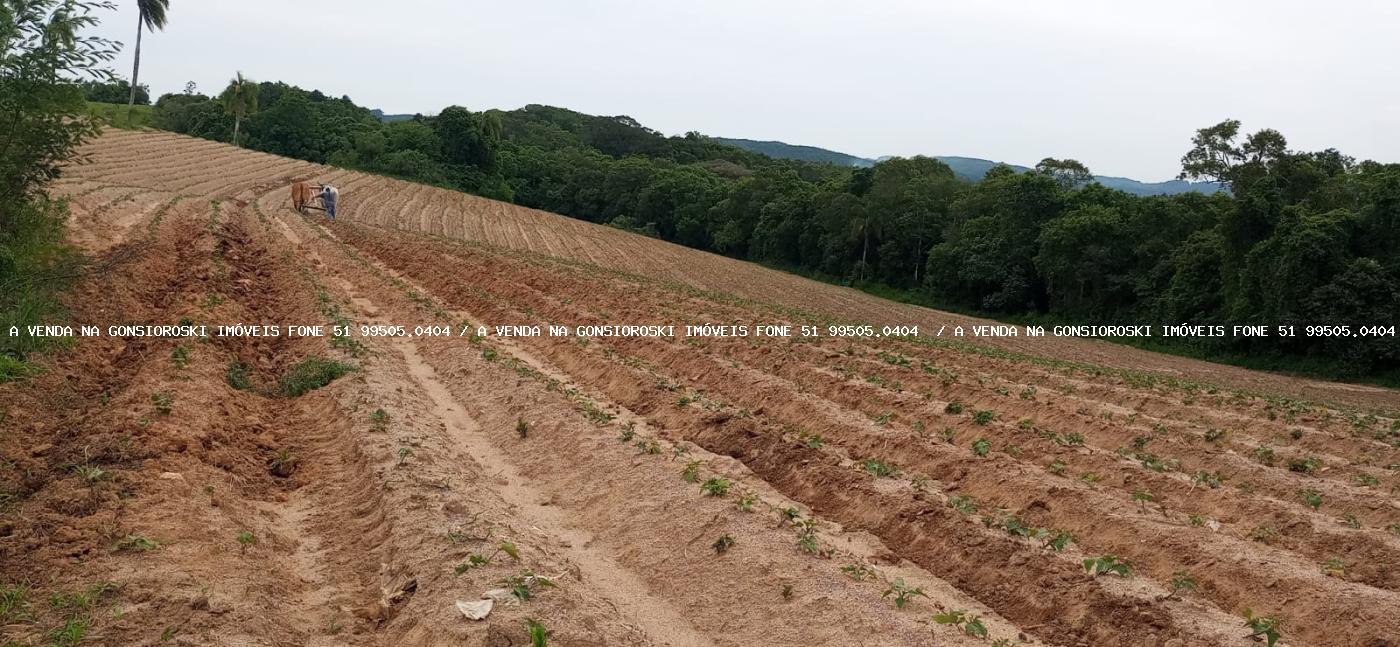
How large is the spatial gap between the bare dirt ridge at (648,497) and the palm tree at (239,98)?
65.7 metres

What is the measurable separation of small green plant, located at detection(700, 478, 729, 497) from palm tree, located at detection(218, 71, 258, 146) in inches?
3049

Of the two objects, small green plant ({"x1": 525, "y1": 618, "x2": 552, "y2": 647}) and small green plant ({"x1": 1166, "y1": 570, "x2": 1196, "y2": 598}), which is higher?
small green plant ({"x1": 1166, "y1": 570, "x2": 1196, "y2": 598})

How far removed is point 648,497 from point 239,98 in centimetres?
7864

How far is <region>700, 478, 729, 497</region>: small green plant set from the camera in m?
7.91

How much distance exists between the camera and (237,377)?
10969 mm

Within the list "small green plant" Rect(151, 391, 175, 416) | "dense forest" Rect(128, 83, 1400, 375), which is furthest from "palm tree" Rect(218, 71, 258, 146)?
"small green plant" Rect(151, 391, 175, 416)

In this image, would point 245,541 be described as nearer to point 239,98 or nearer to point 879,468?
point 879,468

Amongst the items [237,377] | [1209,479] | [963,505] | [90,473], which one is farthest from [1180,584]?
[237,377]

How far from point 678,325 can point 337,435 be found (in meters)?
9.47

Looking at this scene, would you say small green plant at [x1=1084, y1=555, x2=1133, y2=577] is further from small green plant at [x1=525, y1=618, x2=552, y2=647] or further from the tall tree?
the tall tree

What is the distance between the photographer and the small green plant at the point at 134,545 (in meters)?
5.84

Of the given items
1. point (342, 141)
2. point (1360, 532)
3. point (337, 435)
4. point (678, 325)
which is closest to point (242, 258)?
point (678, 325)

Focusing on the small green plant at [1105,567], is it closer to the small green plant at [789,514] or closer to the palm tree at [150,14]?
the small green plant at [789,514]

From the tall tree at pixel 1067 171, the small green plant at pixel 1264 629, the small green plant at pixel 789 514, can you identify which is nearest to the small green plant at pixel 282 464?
the small green plant at pixel 789 514
